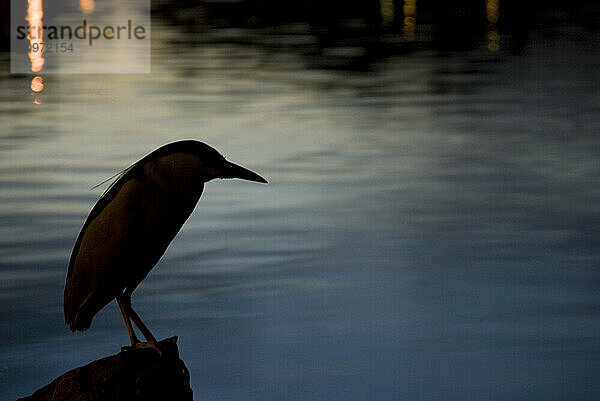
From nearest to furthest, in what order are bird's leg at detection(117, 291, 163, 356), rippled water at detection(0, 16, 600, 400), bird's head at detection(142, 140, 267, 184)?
bird's head at detection(142, 140, 267, 184), bird's leg at detection(117, 291, 163, 356), rippled water at detection(0, 16, 600, 400)

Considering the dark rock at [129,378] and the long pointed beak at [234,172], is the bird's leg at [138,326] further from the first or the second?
the long pointed beak at [234,172]

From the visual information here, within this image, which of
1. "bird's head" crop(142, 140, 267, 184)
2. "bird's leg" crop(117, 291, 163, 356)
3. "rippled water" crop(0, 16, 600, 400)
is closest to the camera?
"bird's head" crop(142, 140, 267, 184)

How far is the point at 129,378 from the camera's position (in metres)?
3.93

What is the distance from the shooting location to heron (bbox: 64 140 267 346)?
372 cm

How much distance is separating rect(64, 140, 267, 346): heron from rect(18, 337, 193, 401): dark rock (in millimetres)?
55

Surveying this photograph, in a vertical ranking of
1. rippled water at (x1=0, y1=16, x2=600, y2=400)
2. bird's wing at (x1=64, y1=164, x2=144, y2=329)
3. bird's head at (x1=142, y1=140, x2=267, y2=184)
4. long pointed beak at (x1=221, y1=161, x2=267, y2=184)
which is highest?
bird's head at (x1=142, y1=140, x2=267, y2=184)

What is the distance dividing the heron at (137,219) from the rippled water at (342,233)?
5.92 feet

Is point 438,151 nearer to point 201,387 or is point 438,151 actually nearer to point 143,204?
point 201,387

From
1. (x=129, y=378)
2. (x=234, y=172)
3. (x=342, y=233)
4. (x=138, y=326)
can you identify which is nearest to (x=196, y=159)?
→ (x=234, y=172)

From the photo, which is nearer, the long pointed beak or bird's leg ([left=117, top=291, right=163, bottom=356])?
the long pointed beak

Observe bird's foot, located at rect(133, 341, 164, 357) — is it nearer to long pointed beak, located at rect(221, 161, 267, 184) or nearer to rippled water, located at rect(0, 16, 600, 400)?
long pointed beak, located at rect(221, 161, 267, 184)

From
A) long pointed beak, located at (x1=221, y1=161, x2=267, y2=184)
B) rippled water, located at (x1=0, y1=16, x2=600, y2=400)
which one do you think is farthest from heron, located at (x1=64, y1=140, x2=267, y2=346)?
rippled water, located at (x1=0, y1=16, x2=600, y2=400)

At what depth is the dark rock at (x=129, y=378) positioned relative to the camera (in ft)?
12.9

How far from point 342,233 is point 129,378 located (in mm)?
3864
